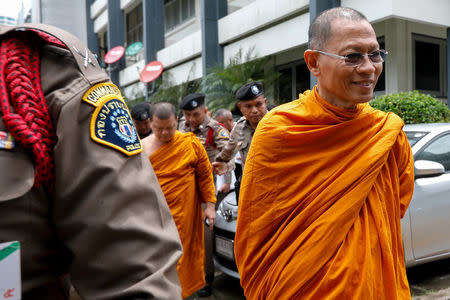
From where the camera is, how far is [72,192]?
82 cm

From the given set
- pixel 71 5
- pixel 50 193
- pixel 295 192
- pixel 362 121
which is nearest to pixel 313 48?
pixel 362 121

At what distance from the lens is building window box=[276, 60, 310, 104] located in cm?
1115

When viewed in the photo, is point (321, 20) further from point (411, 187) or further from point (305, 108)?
point (411, 187)

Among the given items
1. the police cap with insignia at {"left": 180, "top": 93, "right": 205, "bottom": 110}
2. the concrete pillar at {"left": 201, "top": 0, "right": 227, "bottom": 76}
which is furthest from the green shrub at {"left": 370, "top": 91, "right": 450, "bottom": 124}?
the concrete pillar at {"left": 201, "top": 0, "right": 227, "bottom": 76}

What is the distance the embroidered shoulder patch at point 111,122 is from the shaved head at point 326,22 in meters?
1.28

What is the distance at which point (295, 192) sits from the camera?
2002 millimetres

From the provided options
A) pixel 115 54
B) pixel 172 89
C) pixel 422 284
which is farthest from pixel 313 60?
pixel 115 54

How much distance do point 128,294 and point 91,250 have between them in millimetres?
112

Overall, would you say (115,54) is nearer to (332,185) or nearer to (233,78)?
(233,78)

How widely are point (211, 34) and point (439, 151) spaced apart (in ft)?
30.1

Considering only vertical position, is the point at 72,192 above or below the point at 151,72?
below

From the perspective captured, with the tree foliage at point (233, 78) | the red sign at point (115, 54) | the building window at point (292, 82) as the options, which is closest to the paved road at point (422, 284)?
the tree foliage at point (233, 78)

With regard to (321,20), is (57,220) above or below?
below

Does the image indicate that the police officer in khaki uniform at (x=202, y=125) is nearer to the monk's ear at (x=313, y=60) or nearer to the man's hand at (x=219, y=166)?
the man's hand at (x=219, y=166)
